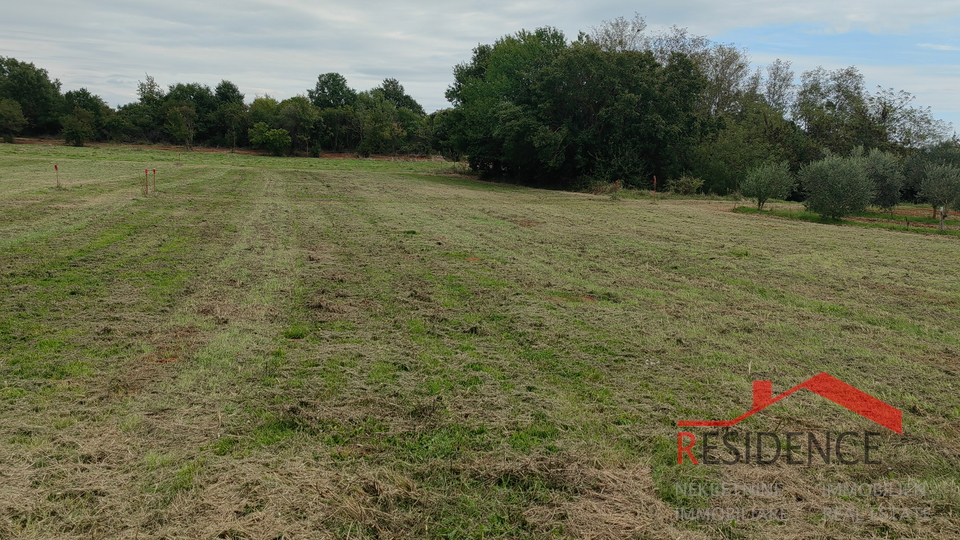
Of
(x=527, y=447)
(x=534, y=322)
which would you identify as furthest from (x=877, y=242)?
(x=527, y=447)

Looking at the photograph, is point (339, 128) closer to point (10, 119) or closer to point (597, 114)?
point (10, 119)

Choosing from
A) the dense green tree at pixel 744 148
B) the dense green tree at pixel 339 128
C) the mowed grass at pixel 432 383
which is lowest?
the mowed grass at pixel 432 383

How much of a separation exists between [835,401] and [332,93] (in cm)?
8131

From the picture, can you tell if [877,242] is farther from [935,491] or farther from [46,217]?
[46,217]

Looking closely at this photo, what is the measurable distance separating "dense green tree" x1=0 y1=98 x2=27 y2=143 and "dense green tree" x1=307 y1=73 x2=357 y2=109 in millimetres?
33429

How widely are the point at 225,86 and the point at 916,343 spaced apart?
7479 cm

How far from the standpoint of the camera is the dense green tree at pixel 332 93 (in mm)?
76938

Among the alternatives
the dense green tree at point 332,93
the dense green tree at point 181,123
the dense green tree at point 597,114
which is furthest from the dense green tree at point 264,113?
the dense green tree at point 597,114

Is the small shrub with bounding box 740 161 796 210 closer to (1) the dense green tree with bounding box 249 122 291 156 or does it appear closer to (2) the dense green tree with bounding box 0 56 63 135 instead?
(1) the dense green tree with bounding box 249 122 291 156

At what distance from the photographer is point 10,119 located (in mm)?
50969

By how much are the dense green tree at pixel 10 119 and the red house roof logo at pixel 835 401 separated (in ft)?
218

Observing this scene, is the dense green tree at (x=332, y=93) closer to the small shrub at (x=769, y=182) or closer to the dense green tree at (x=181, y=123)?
the dense green tree at (x=181, y=123)

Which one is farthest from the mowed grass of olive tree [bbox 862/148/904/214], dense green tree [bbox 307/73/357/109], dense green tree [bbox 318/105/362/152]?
dense green tree [bbox 307/73/357/109]

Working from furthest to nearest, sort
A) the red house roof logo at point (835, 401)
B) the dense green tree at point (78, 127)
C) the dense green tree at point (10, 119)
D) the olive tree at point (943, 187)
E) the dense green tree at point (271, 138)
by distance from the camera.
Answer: the dense green tree at point (271, 138)
the dense green tree at point (78, 127)
the dense green tree at point (10, 119)
the olive tree at point (943, 187)
the red house roof logo at point (835, 401)
